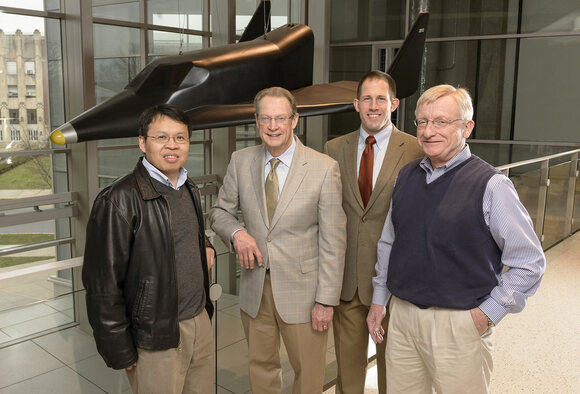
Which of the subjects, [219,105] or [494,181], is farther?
[219,105]

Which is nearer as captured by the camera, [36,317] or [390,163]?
[36,317]

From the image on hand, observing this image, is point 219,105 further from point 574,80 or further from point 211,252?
point 574,80

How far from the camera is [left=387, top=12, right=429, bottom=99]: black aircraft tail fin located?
581 centimetres

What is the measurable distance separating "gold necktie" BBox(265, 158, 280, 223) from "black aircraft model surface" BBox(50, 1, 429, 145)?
8.20 feet

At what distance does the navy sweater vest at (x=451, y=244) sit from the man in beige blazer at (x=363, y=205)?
38 centimetres

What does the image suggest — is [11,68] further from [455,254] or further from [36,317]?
[455,254]

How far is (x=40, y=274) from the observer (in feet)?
5.21

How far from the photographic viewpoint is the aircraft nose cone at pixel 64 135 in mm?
3930

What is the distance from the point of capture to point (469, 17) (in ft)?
28.5

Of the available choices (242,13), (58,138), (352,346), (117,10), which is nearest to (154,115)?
(352,346)

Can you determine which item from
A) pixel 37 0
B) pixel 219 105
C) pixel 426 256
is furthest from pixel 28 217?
pixel 426 256

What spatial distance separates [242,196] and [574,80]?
8.04 metres

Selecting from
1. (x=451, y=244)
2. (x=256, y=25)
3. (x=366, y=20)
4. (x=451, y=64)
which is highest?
(x=366, y=20)

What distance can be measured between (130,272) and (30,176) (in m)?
5.30
